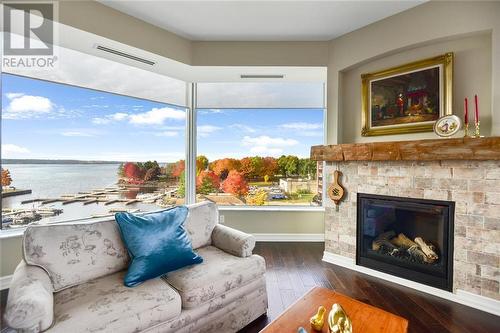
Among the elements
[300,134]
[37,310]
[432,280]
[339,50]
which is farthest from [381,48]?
[37,310]

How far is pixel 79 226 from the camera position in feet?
5.40

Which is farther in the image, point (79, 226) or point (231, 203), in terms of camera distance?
point (231, 203)

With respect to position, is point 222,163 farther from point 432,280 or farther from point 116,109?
point 432,280

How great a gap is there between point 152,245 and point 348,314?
132 cm

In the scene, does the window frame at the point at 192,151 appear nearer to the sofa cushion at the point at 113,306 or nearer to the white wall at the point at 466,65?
the white wall at the point at 466,65

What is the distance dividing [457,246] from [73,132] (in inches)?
170

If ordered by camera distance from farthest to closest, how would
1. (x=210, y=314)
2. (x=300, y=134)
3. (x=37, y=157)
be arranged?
(x=300, y=134)
(x=37, y=157)
(x=210, y=314)

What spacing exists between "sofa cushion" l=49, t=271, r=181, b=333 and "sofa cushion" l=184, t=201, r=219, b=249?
0.58 metres

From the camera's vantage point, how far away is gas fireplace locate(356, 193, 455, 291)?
228 centimetres

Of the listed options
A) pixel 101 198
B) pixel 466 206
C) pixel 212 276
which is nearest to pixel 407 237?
pixel 466 206

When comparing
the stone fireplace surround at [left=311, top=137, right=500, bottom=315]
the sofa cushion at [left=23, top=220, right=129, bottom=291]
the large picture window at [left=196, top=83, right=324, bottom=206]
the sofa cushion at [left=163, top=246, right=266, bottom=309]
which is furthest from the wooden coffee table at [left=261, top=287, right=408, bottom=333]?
the large picture window at [left=196, top=83, right=324, bottom=206]

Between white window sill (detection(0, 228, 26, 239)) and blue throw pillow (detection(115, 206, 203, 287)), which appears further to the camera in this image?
white window sill (detection(0, 228, 26, 239))

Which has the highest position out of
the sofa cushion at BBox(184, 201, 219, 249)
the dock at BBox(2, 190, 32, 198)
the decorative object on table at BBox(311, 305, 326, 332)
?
the dock at BBox(2, 190, 32, 198)

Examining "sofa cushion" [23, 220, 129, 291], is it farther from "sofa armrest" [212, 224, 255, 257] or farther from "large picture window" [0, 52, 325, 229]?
"large picture window" [0, 52, 325, 229]
